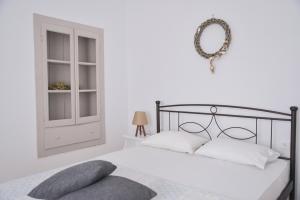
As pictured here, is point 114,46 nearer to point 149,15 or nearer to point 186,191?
point 149,15

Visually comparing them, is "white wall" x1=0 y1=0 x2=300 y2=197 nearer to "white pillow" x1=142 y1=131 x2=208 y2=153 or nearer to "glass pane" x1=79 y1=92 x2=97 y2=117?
"glass pane" x1=79 y1=92 x2=97 y2=117

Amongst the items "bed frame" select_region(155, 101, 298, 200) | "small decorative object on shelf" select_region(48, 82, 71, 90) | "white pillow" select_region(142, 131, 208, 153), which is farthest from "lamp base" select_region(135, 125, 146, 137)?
"small decorative object on shelf" select_region(48, 82, 71, 90)

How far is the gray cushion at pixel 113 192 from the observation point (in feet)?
4.54

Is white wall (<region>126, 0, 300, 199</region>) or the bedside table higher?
white wall (<region>126, 0, 300, 199</region>)

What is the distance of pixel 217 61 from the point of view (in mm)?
2756

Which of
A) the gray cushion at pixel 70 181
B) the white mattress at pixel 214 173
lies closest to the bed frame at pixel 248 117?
the white mattress at pixel 214 173

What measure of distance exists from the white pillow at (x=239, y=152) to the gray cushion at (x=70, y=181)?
1.12 metres

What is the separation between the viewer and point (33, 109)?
2715 mm

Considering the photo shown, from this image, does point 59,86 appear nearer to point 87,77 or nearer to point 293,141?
point 87,77

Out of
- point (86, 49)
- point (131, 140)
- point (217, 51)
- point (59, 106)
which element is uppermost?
point (86, 49)

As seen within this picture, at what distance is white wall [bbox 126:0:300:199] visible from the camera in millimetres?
2334

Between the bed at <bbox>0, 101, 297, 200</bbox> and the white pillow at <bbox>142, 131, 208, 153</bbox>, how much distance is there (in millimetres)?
59

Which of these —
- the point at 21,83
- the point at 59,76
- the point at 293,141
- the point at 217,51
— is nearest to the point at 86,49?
the point at 59,76

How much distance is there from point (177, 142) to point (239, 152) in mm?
646
